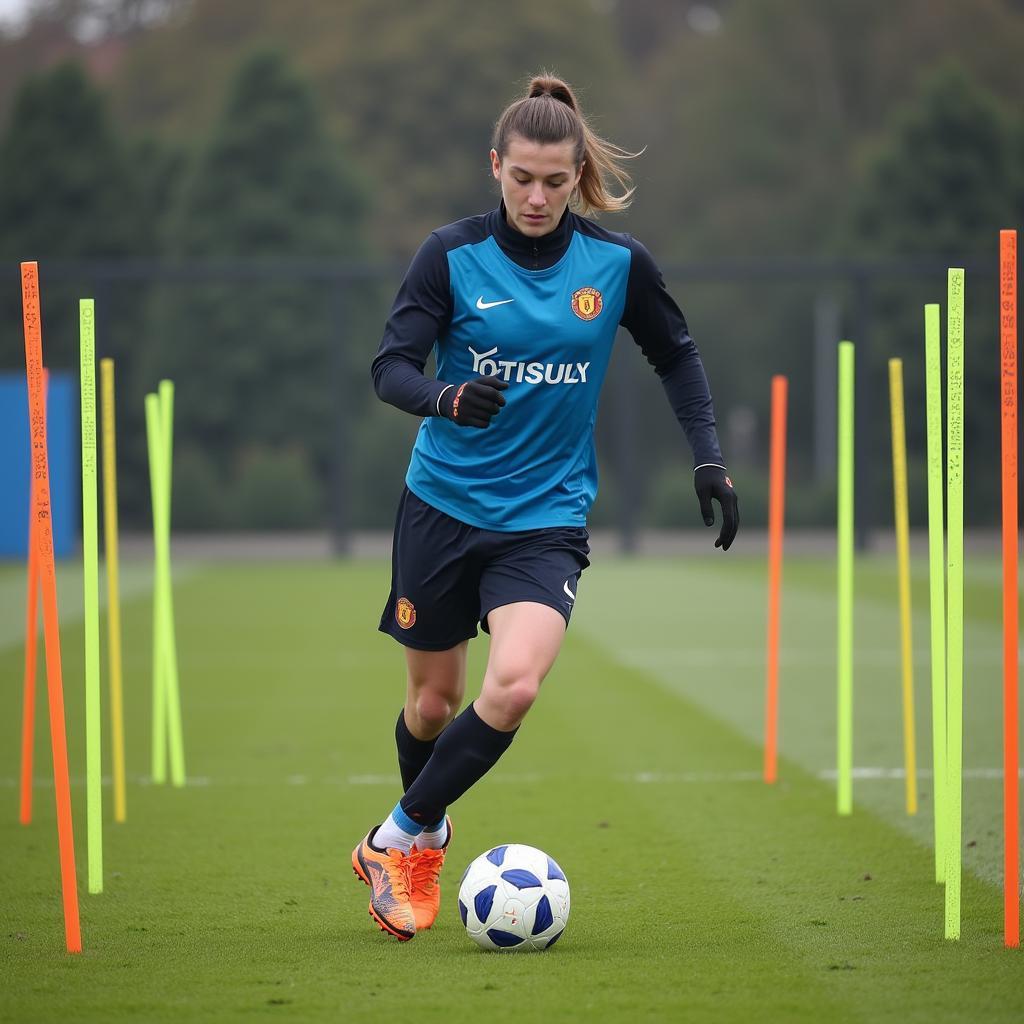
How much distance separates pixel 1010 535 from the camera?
170 inches

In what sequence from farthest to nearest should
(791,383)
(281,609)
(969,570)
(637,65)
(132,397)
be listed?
(637,65), (791,383), (132,397), (969,570), (281,609)

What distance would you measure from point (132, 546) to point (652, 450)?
495 inches

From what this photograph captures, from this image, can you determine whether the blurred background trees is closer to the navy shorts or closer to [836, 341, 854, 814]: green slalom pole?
[836, 341, 854, 814]: green slalom pole

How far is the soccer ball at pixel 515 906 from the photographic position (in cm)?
432

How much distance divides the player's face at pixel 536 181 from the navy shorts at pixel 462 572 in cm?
77

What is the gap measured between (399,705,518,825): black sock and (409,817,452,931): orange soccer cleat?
18cm

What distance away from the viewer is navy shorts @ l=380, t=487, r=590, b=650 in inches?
173

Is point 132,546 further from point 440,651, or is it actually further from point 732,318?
point 440,651

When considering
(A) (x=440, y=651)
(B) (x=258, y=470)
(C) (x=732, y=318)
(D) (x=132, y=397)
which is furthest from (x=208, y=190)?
(A) (x=440, y=651)

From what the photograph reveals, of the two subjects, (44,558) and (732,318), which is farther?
(732,318)

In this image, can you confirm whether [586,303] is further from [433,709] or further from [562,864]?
[562,864]

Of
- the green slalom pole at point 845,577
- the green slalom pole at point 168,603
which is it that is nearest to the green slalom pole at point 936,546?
the green slalom pole at point 845,577

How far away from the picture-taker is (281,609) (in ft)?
49.9

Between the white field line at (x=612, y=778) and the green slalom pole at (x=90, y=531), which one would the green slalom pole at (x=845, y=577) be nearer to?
the white field line at (x=612, y=778)
